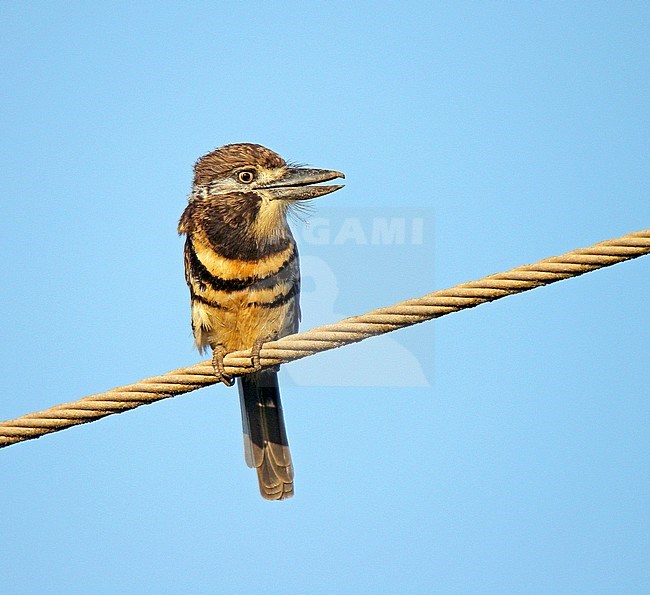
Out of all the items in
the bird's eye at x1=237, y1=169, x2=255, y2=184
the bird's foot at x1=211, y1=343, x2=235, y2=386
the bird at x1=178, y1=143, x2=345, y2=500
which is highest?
the bird's eye at x1=237, y1=169, x2=255, y2=184

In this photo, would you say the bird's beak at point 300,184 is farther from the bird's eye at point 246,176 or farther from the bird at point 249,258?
the bird's eye at point 246,176

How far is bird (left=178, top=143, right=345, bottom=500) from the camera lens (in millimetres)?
5906

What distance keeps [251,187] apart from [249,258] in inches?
18.8

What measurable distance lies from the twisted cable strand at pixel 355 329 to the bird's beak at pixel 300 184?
1.57 metres

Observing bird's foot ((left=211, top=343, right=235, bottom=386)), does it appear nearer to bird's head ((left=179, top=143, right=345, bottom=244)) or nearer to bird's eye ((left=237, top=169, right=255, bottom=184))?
bird's head ((left=179, top=143, right=345, bottom=244))

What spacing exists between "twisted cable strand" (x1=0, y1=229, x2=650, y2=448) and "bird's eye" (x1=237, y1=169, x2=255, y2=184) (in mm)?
1941

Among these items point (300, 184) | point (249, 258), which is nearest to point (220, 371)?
point (249, 258)

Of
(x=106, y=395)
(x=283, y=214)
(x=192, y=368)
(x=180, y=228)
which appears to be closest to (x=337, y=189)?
(x=283, y=214)

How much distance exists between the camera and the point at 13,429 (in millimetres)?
3996

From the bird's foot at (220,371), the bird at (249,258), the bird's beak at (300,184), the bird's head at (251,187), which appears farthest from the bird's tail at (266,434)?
the bird's foot at (220,371)

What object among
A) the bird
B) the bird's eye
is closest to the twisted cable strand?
the bird

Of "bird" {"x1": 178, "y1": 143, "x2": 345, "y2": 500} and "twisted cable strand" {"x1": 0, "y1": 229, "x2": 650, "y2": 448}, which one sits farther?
"bird" {"x1": 178, "y1": 143, "x2": 345, "y2": 500}

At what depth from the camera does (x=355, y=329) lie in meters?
3.99

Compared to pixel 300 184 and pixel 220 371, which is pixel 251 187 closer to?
pixel 300 184
